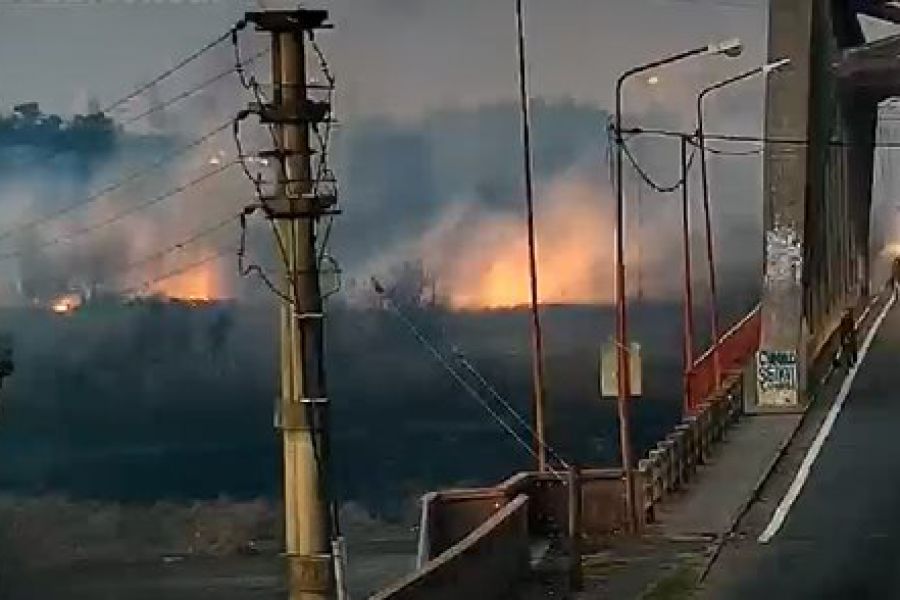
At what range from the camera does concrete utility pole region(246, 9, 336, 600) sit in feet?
78.6

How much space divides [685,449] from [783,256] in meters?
15.1

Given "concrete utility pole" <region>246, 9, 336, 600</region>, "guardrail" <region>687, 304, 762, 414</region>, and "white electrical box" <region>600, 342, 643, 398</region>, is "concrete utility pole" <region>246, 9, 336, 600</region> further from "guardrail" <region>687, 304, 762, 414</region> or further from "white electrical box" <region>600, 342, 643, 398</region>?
"guardrail" <region>687, 304, 762, 414</region>

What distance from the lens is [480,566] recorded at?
19.8 metres

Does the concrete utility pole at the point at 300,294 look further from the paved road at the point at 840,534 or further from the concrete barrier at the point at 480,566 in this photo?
the paved road at the point at 840,534

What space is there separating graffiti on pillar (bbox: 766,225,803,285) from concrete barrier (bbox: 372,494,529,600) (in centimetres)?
2553

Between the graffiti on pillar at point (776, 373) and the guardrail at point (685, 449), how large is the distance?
87 cm

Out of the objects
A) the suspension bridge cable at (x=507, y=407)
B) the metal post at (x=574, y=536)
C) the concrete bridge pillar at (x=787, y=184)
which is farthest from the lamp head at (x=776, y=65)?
the metal post at (x=574, y=536)

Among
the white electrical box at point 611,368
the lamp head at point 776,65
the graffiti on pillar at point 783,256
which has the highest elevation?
the lamp head at point 776,65

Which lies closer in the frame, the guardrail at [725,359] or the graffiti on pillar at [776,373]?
the guardrail at [725,359]

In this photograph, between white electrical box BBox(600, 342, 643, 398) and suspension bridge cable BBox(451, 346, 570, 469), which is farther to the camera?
suspension bridge cable BBox(451, 346, 570, 469)

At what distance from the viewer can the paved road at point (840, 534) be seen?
2438 centimetres

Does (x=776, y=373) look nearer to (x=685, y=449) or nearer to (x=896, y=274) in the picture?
(x=685, y=449)

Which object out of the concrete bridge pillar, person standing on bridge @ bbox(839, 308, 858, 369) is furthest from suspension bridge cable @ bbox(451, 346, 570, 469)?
person standing on bridge @ bbox(839, 308, 858, 369)

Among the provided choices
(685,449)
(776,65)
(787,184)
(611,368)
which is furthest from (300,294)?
(787,184)
